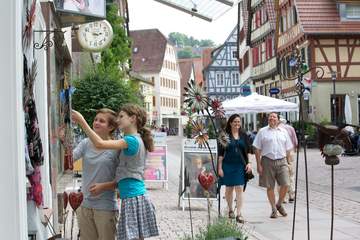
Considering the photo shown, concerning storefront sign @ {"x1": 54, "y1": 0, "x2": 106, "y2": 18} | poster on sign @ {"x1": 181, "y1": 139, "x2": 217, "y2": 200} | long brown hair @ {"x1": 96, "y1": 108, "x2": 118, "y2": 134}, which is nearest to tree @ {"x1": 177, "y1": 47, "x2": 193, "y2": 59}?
poster on sign @ {"x1": 181, "y1": 139, "x2": 217, "y2": 200}

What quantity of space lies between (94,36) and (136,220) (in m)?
11.8

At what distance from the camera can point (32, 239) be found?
144 inches

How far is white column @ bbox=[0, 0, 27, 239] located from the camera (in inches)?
96.9

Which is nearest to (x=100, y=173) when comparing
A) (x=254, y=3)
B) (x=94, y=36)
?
(x=94, y=36)

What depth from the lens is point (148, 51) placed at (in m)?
100

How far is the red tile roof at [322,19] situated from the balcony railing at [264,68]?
26.2 feet

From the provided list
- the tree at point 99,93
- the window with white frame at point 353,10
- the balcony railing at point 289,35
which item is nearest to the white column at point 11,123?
the tree at point 99,93

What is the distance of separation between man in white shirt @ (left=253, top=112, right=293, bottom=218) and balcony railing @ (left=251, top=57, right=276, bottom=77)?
34.8 metres

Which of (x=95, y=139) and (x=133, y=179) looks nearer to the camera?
(x=95, y=139)

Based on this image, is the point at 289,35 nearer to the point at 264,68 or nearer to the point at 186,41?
the point at 264,68

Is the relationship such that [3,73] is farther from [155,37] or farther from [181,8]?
[155,37]

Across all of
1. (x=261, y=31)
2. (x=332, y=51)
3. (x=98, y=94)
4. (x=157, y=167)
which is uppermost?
(x=261, y=31)

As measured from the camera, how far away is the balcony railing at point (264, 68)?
1783 inches

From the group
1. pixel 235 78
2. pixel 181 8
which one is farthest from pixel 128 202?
pixel 235 78
